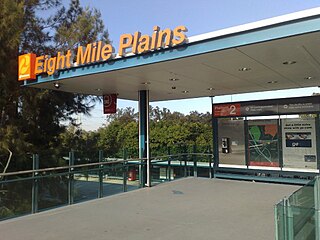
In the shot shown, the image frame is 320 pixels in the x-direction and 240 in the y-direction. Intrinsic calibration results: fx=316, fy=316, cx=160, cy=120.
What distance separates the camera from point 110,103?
11258 mm

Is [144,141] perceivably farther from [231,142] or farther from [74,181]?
[231,142]

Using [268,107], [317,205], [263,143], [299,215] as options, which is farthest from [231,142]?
[299,215]

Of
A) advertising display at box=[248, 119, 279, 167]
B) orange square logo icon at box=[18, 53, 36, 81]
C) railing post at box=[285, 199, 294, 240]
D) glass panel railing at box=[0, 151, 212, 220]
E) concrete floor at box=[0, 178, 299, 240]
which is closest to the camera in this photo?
railing post at box=[285, 199, 294, 240]

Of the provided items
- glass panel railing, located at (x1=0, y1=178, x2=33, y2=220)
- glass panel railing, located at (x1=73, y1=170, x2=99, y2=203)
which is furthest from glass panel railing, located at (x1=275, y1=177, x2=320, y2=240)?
glass panel railing, located at (x1=73, y1=170, x2=99, y2=203)

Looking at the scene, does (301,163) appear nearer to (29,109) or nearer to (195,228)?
(195,228)

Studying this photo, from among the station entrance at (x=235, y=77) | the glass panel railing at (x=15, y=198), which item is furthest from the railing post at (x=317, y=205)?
the glass panel railing at (x=15, y=198)

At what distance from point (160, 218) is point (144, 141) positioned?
4402 mm

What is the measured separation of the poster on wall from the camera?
1009cm

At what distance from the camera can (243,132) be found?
1141 centimetres

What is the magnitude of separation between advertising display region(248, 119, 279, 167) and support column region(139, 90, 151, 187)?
371cm

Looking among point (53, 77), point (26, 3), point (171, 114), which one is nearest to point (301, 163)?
point (53, 77)

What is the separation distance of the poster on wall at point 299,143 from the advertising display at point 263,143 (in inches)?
12.1

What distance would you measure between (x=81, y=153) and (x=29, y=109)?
2403 millimetres

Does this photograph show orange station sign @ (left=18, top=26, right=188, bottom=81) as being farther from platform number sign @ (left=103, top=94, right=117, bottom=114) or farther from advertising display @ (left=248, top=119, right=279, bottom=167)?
advertising display @ (left=248, top=119, right=279, bottom=167)
